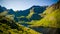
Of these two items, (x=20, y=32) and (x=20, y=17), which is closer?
(x=20, y=32)

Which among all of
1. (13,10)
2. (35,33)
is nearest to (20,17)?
(13,10)

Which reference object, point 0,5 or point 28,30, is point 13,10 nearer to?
point 0,5

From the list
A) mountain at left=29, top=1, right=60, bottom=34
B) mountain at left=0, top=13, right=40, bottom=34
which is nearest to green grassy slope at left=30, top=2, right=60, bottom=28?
mountain at left=29, top=1, right=60, bottom=34

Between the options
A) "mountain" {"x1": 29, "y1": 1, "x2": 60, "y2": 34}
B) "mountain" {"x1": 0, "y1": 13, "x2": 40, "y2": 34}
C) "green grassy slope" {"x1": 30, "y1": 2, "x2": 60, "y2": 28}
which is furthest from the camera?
"mountain" {"x1": 29, "y1": 1, "x2": 60, "y2": 34}

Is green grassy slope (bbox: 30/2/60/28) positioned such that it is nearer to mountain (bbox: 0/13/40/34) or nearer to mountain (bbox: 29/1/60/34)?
mountain (bbox: 29/1/60/34)

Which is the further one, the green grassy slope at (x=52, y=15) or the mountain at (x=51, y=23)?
the mountain at (x=51, y=23)

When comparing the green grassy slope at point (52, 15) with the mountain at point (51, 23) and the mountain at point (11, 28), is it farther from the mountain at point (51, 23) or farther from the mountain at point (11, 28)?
the mountain at point (11, 28)

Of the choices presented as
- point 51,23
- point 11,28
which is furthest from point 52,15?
point 11,28

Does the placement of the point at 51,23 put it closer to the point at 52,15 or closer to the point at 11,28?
the point at 52,15

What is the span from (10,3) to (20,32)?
182cm

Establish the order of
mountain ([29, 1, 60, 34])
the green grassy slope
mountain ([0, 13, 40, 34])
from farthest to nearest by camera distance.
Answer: mountain ([29, 1, 60, 34]), the green grassy slope, mountain ([0, 13, 40, 34])

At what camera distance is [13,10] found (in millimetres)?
10023

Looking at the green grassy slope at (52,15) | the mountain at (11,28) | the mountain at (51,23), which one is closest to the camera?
the mountain at (11,28)

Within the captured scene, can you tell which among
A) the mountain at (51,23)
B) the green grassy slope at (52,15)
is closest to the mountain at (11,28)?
the mountain at (51,23)
